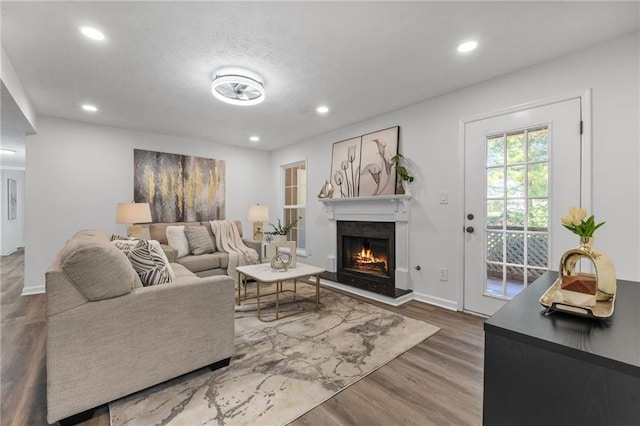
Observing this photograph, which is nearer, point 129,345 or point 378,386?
point 129,345

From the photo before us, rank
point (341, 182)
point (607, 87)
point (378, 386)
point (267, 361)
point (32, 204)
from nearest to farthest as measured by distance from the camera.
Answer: point (378, 386) → point (267, 361) → point (607, 87) → point (32, 204) → point (341, 182)

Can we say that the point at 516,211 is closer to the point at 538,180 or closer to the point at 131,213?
the point at 538,180

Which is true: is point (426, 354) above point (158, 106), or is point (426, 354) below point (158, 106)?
below

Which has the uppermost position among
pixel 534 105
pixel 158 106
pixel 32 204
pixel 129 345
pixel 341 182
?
pixel 158 106

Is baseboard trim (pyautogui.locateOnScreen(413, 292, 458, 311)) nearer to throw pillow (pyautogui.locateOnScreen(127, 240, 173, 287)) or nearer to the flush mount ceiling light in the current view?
throw pillow (pyautogui.locateOnScreen(127, 240, 173, 287))

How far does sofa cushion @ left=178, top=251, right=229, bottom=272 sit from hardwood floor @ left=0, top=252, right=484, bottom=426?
149 centimetres

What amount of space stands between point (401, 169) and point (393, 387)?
→ 2.41 m

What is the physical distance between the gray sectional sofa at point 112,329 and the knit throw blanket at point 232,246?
231 cm

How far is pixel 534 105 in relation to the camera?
2.52 meters

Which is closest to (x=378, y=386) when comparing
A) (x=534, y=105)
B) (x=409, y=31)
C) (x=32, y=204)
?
(x=409, y=31)

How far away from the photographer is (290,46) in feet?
7.22

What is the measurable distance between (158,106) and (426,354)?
3931 millimetres

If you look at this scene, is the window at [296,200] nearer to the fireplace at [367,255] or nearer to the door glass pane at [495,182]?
the fireplace at [367,255]

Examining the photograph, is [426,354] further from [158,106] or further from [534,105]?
[158,106]
